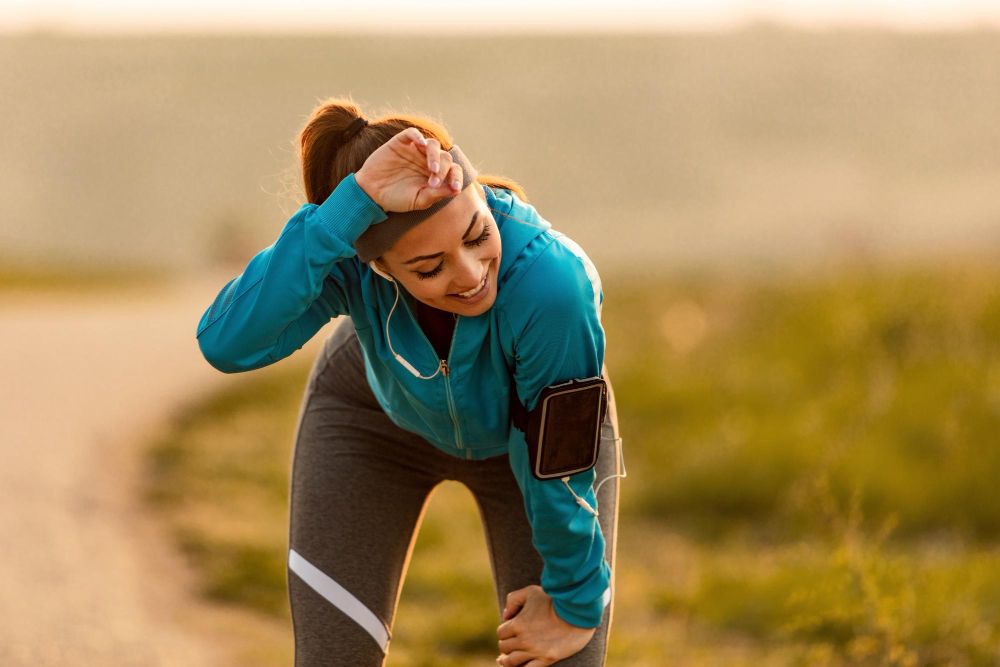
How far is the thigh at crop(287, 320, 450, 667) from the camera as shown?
2.48 metres

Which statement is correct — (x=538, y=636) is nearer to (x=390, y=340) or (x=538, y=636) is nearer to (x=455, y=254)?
(x=390, y=340)

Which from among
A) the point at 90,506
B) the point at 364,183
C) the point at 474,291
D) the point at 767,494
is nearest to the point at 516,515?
the point at 474,291

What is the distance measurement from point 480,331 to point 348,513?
68cm

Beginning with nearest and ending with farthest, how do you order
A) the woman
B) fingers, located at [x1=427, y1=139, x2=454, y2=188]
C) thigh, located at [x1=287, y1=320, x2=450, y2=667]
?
fingers, located at [x1=427, y1=139, x2=454, y2=188] < the woman < thigh, located at [x1=287, y1=320, x2=450, y2=667]

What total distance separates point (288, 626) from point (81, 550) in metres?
1.26

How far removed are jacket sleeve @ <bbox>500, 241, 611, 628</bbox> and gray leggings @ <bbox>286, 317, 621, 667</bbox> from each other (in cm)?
19

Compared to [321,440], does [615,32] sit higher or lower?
higher

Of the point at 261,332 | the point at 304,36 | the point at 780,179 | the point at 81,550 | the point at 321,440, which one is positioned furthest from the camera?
the point at 304,36

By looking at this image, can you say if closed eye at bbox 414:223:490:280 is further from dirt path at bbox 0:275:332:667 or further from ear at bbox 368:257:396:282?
dirt path at bbox 0:275:332:667

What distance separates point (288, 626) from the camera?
4.41 meters

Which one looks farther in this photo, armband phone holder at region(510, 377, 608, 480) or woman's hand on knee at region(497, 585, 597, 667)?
woman's hand on knee at region(497, 585, 597, 667)

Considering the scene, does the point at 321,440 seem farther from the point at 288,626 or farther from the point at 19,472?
the point at 19,472

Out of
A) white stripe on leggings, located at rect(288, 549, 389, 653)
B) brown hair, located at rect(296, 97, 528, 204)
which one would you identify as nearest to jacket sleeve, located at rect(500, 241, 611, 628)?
brown hair, located at rect(296, 97, 528, 204)

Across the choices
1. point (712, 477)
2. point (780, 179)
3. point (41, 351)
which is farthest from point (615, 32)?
point (712, 477)
